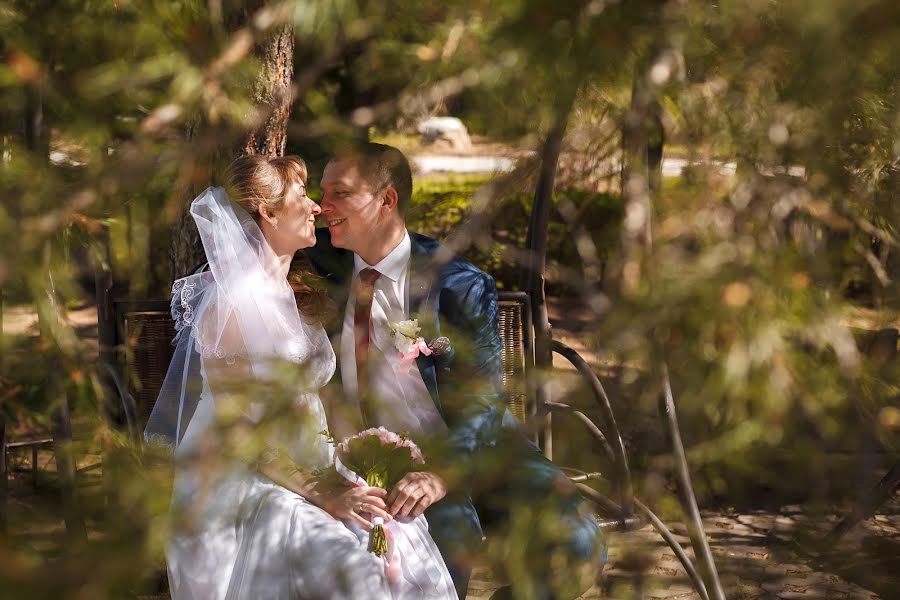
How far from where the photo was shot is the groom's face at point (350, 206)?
3.08 m

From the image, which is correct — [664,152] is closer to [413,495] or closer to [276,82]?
[413,495]

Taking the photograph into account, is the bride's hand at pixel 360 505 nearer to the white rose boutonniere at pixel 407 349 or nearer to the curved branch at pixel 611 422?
the white rose boutonniere at pixel 407 349

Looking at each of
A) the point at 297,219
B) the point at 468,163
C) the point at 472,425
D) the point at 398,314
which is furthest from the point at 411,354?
the point at 472,425

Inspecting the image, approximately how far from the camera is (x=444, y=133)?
1.49 m

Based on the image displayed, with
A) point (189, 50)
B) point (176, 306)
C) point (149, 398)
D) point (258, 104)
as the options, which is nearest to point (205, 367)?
point (176, 306)

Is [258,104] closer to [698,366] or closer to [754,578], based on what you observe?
[698,366]

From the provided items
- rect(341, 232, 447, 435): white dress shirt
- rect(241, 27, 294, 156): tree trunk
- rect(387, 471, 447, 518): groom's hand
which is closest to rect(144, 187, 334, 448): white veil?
rect(341, 232, 447, 435): white dress shirt

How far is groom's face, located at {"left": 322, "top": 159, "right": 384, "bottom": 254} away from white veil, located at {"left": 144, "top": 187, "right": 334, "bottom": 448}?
9.1 inches

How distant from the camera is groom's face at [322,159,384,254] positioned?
3084mm

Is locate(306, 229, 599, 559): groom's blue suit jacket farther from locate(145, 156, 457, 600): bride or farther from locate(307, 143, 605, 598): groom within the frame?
locate(145, 156, 457, 600): bride

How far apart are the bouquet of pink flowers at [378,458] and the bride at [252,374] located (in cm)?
5

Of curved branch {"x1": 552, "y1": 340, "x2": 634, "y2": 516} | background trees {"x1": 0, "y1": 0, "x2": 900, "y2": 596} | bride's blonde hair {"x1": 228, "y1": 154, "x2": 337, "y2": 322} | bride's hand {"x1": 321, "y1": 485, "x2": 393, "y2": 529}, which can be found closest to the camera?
background trees {"x1": 0, "y1": 0, "x2": 900, "y2": 596}

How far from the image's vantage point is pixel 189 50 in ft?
4.30

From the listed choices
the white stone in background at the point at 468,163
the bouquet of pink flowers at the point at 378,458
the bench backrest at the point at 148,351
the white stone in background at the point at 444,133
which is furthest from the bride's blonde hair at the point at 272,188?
the white stone in background at the point at 444,133
